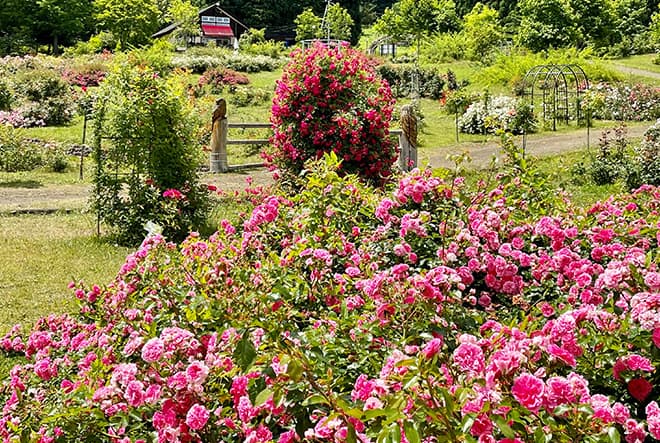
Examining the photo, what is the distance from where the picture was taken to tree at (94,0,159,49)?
38.3m

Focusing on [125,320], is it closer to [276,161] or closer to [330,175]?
[330,175]

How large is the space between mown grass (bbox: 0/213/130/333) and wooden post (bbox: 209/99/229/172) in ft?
11.2

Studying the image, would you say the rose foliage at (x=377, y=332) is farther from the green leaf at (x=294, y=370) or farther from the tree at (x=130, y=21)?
the tree at (x=130, y=21)

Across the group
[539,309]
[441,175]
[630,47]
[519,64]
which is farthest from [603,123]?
[630,47]

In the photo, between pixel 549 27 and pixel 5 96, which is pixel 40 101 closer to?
pixel 5 96

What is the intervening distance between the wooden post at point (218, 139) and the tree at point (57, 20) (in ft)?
107

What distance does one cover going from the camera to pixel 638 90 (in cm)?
1903

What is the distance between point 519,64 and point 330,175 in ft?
71.3

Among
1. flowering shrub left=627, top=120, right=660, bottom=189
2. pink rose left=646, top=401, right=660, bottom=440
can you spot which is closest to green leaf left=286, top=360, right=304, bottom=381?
pink rose left=646, top=401, right=660, bottom=440

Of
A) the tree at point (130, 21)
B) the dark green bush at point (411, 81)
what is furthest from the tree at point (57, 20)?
the dark green bush at point (411, 81)

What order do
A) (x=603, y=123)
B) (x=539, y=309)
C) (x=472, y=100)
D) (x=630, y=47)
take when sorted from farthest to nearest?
(x=630, y=47), (x=472, y=100), (x=603, y=123), (x=539, y=309)

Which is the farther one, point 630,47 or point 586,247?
point 630,47

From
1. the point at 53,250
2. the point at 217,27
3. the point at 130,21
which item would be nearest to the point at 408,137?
the point at 53,250

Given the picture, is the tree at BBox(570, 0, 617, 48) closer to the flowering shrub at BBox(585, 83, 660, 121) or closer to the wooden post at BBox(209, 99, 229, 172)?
the flowering shrub at BBox(585, 83, 660, 121)
